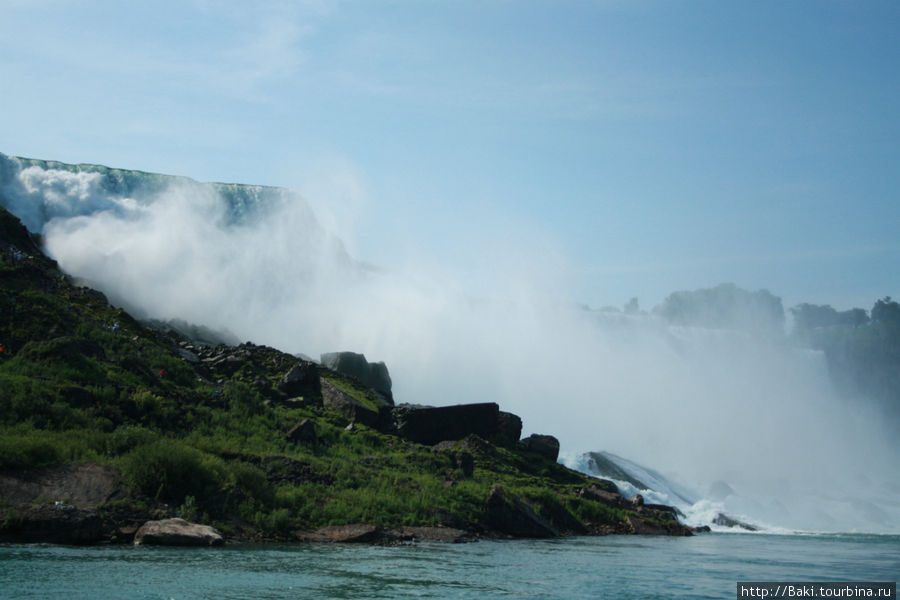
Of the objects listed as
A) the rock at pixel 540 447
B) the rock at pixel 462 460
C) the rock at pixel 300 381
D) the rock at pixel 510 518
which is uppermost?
the rock at pixel 300 381

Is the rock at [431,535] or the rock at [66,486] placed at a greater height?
the rock at [66,486]

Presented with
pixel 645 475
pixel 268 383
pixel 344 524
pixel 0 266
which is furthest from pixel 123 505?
pixel 645 475

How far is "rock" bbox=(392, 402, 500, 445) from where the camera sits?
33375 millimetres

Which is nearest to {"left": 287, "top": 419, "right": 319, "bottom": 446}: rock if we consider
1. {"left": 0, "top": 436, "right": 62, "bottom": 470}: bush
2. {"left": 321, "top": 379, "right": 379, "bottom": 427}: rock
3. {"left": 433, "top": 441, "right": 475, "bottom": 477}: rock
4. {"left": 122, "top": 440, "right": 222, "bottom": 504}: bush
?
{"left": 321, "top": 379, "right": 379, "bottom": 427}: rock

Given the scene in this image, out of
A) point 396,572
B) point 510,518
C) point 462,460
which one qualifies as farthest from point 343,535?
point 462,460

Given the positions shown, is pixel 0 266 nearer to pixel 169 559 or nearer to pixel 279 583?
pixel 169 559

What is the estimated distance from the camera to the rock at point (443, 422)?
33375 mm

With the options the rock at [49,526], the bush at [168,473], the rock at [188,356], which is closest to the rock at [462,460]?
the bush at [168,473]

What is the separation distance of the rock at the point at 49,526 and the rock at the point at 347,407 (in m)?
16.4

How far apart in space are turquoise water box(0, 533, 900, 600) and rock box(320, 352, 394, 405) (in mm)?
24679

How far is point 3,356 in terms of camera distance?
79.2 feet

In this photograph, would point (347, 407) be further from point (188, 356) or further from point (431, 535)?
point (431, 535)

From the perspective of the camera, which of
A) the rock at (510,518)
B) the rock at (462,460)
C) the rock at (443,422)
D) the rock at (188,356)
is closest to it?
the rock at (510,518)

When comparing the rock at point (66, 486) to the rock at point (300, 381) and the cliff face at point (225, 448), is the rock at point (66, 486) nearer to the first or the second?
the cliff face at point (225, 448)
